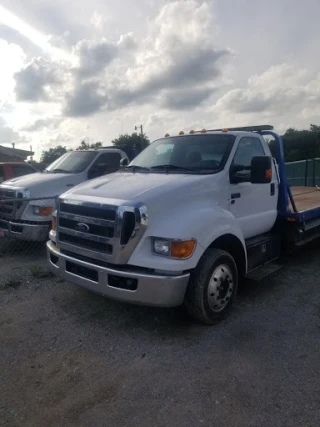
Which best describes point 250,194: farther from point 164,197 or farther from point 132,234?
point 132,234

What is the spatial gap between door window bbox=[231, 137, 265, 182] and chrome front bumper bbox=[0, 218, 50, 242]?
369 cm

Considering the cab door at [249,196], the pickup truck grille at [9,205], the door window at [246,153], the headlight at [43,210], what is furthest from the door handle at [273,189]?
the pickup truck grille at [9,205]

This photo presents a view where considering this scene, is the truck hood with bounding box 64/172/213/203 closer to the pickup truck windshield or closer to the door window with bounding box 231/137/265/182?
the pickup truck windshield

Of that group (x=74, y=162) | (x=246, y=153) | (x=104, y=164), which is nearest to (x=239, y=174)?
(x=246, y=153)

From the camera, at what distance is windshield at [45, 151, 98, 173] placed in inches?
302

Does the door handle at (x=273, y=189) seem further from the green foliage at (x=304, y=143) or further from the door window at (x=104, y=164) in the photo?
the green foliage at (x=304, y=143)

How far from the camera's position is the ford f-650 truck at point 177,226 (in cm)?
344

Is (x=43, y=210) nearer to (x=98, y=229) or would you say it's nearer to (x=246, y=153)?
(x=98, y=229)

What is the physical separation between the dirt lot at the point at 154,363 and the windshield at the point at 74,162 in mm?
3407

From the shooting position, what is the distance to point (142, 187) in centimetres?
386

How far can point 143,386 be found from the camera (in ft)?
9.58

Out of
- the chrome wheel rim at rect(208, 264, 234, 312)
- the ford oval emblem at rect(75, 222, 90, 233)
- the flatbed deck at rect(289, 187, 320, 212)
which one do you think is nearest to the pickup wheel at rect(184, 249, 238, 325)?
the chrome wheel rim at rect(208, 264, 234, 312)

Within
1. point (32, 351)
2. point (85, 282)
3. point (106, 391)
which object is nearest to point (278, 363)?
→ point (106, 391)

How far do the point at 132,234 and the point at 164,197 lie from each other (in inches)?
21.1
